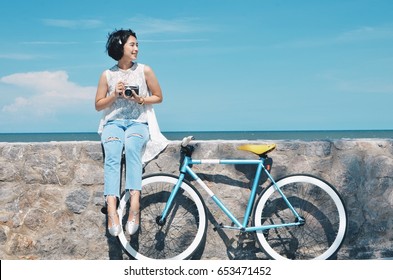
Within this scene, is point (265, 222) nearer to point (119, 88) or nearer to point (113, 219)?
point (113, 219)

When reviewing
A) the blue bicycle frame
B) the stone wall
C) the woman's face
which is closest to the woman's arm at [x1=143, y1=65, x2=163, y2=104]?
the woman's face

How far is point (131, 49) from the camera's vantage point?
15.1ft

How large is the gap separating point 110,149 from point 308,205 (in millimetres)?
1673

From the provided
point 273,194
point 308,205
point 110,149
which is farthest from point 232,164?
point 110,149

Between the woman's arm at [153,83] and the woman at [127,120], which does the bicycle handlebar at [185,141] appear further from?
the woman's arm at [153,83]

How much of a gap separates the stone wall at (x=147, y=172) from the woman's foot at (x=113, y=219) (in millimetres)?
441

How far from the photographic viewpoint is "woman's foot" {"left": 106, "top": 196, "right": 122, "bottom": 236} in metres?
4.43

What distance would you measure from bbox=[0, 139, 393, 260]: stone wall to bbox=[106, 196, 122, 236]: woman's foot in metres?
0.44

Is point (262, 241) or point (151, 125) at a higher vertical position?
point (151, 125)

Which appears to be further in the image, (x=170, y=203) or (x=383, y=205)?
(x=383, y=205)

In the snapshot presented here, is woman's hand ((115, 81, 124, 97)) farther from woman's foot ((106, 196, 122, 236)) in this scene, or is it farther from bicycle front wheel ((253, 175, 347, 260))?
bicycle front wheel ((253, 175, 347, 260))
